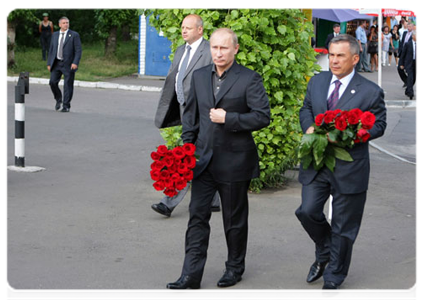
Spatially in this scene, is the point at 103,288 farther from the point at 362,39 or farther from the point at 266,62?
the point at 362,39

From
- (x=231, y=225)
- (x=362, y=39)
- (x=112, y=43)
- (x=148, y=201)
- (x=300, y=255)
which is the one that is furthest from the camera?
(x=362, y=39)

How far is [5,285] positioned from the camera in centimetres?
566

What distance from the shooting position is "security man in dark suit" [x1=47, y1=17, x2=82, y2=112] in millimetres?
15945

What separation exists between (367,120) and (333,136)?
236 millimetres

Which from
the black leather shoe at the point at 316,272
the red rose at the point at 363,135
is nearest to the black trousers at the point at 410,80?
the black leather shoe at the point at 316,272

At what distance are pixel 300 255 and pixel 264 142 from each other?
7.81 feet

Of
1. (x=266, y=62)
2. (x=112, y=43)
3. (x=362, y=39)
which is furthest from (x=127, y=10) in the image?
(x=266, y=62)

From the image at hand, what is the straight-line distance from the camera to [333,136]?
5332mm

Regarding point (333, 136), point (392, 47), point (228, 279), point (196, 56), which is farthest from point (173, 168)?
point (392, 47)

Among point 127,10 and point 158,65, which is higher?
point 127,10

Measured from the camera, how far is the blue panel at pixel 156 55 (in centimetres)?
2502

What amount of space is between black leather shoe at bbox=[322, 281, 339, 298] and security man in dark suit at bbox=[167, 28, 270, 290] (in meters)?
0.63

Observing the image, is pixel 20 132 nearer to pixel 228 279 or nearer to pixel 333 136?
pixel 228 279

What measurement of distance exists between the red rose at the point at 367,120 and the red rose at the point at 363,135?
3cm
